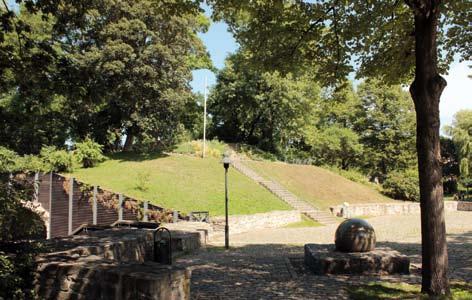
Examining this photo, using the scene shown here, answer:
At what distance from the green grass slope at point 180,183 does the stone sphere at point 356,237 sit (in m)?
13.2

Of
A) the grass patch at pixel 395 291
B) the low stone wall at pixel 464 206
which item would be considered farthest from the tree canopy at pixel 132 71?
the low stone wall at pixel 464 206

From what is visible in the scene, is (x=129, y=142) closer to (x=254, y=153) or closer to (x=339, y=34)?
(x=254, y=153)

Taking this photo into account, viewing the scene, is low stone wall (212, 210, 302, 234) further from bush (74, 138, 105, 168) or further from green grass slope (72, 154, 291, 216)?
bush (74, 138, 105, 168)

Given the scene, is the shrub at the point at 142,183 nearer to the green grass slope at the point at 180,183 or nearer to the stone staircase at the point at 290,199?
the green grass slope at the point at 180,183

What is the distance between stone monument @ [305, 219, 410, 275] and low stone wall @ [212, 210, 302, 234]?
11404mm

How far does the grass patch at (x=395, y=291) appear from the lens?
7141 millimetres

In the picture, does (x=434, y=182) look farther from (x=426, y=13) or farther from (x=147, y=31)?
(x=147, y=31)

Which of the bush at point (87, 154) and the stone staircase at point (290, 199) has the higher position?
the bush at point (87, 154)

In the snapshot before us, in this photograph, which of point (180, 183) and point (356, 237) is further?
point (180, 183)

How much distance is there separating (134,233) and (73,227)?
44.9 ft

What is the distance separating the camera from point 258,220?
24156mm

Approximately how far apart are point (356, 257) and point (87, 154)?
84.2 feet

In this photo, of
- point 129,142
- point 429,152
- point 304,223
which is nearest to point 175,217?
point 304,223

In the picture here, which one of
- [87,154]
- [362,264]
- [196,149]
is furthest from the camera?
[196,149]
